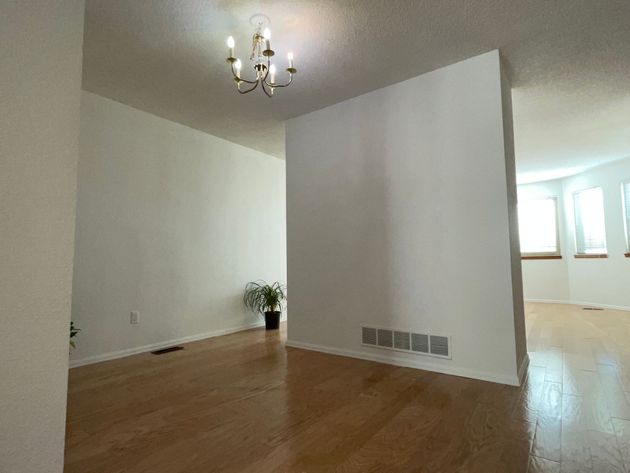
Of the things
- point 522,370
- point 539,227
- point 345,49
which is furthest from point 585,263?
point 345,49

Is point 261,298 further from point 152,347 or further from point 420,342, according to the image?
point 420,342

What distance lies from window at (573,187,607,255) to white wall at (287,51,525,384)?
4.47 meters

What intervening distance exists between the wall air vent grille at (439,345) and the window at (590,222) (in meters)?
4.98

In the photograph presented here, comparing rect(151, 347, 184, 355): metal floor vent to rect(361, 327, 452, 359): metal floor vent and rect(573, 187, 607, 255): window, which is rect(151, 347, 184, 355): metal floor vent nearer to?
rect(361, 327, 452, 359): metal floor vent

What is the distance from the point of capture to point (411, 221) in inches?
113

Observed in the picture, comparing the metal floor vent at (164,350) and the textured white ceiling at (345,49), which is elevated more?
the textured white ceiling at (345,49)

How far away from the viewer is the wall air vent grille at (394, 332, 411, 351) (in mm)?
2816

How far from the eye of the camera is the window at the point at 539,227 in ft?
21.7

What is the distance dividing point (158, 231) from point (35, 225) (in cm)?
277

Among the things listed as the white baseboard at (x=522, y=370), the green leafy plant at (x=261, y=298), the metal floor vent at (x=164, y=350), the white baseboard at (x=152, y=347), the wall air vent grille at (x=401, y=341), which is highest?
the green leafy plant at (x=261, y=298)

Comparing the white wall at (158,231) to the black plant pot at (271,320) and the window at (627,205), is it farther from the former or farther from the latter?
the window at (627,205)

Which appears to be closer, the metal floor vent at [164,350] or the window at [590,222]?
the metal floor vent at [164,350]

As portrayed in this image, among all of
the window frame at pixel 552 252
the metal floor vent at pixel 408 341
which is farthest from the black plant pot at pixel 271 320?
the window frame at pixel 552 252

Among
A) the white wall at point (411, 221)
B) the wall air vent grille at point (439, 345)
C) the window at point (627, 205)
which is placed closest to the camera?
the white wall at point (411, 221)
